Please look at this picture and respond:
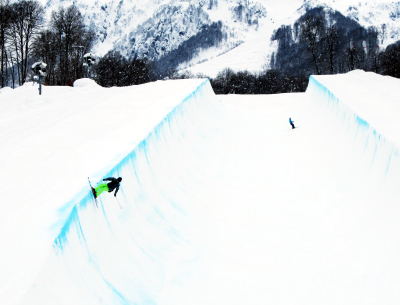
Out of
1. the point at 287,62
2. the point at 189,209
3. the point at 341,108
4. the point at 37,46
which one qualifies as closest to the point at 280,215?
the point at 189,209

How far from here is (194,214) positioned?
7961 mm

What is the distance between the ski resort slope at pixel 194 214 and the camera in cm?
473

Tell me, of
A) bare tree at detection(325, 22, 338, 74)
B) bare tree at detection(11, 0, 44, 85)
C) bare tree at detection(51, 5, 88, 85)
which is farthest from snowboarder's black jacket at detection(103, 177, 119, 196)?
bare tree at detection(325, 22, 338, 74)

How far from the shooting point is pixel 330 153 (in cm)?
1053

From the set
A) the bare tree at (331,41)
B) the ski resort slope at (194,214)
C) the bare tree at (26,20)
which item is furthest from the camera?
the bare tree at (331,41)

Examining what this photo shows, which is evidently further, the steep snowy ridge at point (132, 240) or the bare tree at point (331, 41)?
the bare tree at point (331, 41)

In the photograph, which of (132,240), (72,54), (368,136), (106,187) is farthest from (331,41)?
(106,187)

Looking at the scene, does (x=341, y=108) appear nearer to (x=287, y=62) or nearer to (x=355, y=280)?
(x=355, y=280)

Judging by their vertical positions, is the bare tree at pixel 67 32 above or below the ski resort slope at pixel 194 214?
above

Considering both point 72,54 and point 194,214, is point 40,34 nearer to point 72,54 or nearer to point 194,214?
point 72,54

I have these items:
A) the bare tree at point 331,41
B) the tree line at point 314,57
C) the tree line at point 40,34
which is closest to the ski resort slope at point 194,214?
the tree line at point 40,34

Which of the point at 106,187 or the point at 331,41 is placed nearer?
the point at 106,187

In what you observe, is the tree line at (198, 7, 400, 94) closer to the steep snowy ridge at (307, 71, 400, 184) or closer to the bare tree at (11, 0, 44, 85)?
the steep snowy ridge at (307, 71, 400, 184)

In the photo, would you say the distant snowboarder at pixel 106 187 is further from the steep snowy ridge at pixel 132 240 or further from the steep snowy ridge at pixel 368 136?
the steep snowy ridge at pixel 368 136
